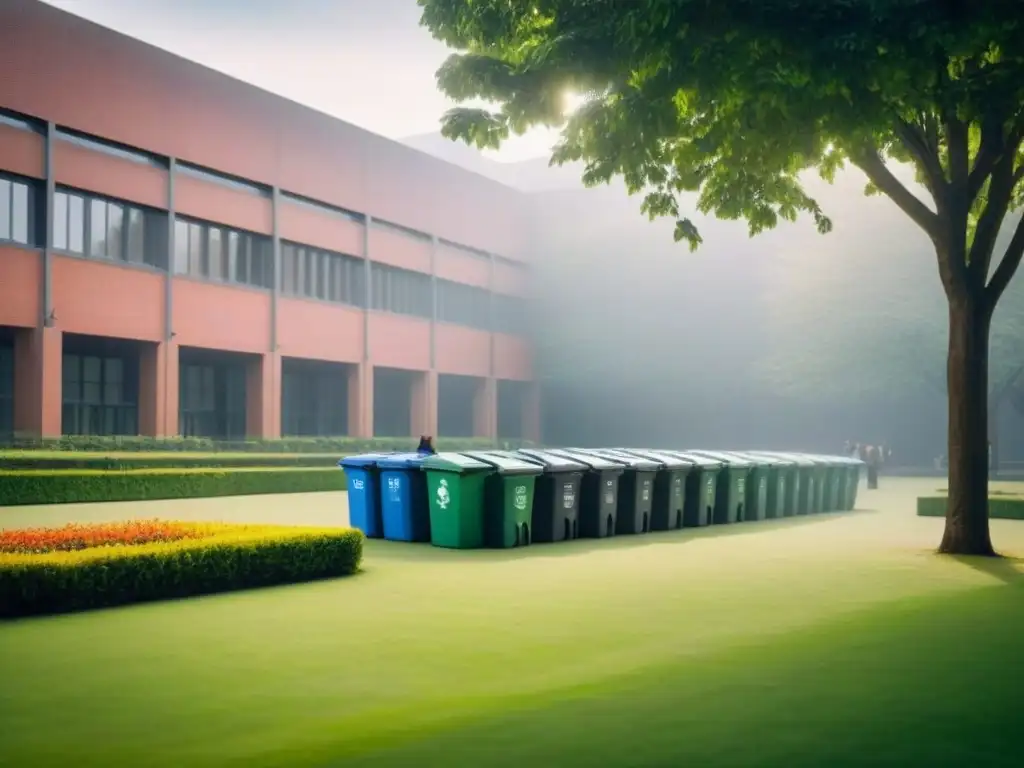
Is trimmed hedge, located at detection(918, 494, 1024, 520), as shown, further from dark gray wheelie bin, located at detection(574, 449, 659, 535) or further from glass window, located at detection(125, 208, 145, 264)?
glass window, located at detection(125, 208, 145, 264)

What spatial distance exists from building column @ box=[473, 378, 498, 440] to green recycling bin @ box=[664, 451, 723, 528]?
30.5 m

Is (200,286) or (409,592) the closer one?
→ (409,592)

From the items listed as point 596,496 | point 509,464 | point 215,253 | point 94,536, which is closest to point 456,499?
point 509,464

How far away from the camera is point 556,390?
54219mm

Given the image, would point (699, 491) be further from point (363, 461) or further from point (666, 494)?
point (363, 461)

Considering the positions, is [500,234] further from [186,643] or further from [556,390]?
[186,643]

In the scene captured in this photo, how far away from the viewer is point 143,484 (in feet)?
77.6

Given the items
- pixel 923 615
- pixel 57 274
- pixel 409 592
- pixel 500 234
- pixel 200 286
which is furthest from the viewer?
pixel 500 234

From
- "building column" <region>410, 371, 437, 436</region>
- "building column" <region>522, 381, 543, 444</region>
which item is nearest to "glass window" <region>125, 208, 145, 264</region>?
"building column" <region>410, 371, 437, 436</region>

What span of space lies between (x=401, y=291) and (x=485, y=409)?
7388mm

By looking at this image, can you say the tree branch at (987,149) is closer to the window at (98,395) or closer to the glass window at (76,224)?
the glass window at (76,224)

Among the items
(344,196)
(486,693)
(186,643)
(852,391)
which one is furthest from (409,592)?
(852,391)

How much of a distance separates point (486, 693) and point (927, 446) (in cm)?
4893

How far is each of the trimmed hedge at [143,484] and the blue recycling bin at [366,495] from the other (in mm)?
9120
